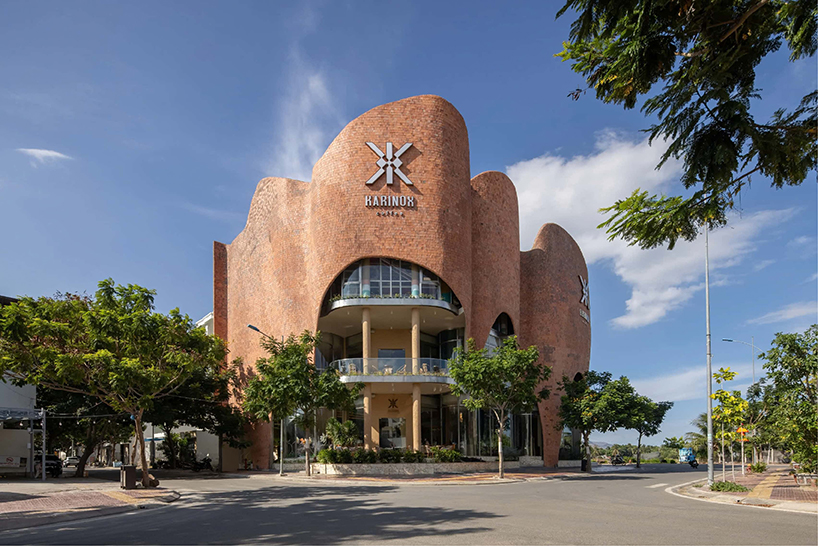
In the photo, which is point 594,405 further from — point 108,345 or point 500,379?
point 108,345

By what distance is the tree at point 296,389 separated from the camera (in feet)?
117

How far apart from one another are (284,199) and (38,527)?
3478 centimetres

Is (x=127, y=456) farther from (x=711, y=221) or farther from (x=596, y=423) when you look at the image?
(x=711, y=221)

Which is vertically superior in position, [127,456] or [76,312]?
[76,312]

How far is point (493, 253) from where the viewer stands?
48.2m

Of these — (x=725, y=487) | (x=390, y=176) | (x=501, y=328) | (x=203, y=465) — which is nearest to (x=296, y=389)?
(x=390, y=176)

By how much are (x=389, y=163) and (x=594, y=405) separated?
2189 centimetres

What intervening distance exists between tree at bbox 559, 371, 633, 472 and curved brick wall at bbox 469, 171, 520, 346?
6.93m

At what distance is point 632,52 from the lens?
760 cm

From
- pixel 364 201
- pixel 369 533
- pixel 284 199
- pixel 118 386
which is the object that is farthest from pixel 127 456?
pixel 369 533

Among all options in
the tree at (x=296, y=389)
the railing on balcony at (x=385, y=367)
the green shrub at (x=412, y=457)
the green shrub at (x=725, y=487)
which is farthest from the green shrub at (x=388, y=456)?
the green shrub at (x=725, y=487)

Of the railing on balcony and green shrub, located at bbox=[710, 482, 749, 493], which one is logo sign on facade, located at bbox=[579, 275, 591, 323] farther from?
green shrub, located at bbox=[710, 482, 749, 493]

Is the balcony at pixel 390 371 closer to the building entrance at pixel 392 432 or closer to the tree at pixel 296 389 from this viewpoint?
the tree at pixel 296 389

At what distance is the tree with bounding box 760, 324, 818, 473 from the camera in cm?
2273
